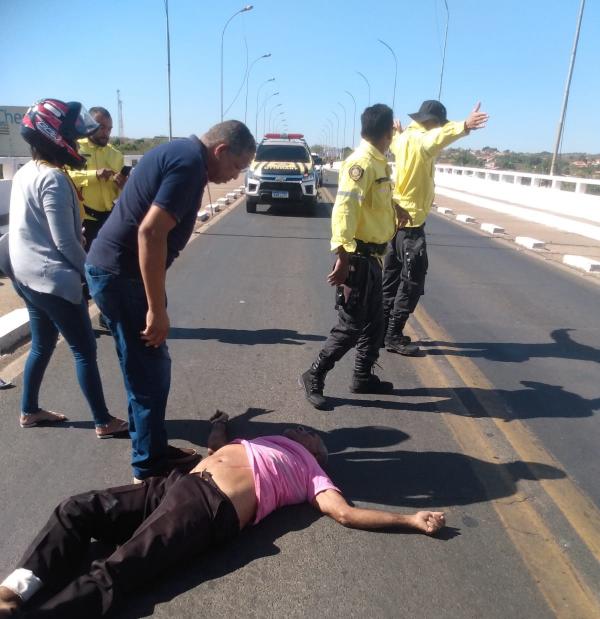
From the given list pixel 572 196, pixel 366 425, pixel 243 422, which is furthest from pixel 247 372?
pixel 572 196

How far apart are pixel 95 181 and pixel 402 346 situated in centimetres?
311

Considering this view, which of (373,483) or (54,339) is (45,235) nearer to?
(54,339)

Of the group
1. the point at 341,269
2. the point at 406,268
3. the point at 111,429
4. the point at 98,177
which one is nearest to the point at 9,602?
the point at 111,429

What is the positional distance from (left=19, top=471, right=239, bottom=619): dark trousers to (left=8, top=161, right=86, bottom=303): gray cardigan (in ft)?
4.15

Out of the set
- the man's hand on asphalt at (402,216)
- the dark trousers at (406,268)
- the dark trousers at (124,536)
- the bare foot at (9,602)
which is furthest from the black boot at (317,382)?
the bare foot at (9,602)

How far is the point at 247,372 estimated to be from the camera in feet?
15.3

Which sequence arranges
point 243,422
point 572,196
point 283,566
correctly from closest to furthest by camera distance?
point 283,566 → point 243,422 → point 572,196

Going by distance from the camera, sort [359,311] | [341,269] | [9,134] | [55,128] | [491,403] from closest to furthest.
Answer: [55,128], [341,269], [359,311], [491,403], [9,134]

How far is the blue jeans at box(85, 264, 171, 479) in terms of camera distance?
2.74 meters

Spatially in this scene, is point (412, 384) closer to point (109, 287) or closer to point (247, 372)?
point (247, 372)

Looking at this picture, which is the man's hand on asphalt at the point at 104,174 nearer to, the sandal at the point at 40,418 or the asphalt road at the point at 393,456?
the asphalt road at the point at 393,456

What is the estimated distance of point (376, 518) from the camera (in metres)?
2.67

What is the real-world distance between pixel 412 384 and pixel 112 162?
3.38 meters

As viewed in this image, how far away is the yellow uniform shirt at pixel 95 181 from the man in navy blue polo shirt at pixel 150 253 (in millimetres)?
2604
